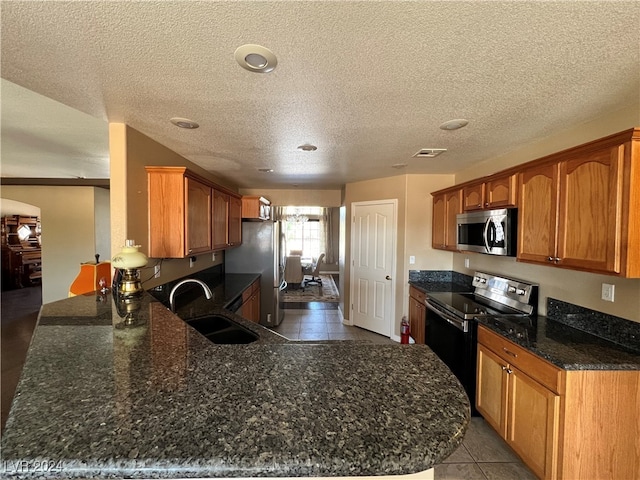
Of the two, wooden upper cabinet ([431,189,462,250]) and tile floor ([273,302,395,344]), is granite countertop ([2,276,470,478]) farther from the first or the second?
tile floor ([273,302,395,344])

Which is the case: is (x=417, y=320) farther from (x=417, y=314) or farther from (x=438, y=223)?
(x=438, y=223)

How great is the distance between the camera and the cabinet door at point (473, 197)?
2.69 m

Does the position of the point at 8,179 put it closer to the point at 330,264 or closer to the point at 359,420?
the point at 359,420

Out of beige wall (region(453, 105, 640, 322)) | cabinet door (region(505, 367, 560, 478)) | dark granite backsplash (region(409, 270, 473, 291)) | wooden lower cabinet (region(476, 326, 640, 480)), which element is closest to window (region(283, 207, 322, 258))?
dark granite backsplash (region(409, 270, 473, 291))

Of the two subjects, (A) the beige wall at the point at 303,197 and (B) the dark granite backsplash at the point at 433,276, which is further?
(A) the beige wall at the point at 303,197

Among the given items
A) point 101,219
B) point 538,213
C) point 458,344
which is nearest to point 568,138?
point 538,213

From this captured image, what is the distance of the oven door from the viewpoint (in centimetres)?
234

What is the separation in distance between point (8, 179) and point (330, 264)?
795cm

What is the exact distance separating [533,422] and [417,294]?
1909 millimetres

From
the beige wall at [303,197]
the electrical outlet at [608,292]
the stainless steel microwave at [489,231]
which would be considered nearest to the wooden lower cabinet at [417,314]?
the stainless steel microwave at [489,231]

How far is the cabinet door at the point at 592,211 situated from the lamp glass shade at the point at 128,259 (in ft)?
9.52

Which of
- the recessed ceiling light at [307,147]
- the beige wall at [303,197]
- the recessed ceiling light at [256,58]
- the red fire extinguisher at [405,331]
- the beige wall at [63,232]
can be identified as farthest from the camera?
the beige wall at [303,197]

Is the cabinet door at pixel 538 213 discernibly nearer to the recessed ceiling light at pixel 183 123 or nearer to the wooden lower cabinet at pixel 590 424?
the wooden lower cabinet at pixel 590 424

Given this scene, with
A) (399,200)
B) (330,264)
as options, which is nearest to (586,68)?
(399,200)
